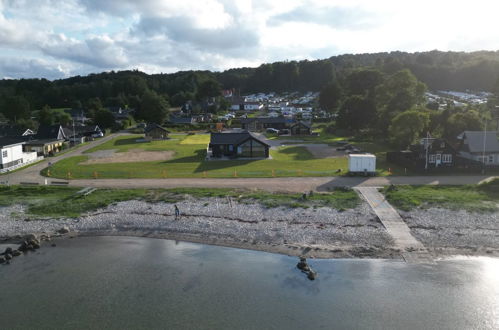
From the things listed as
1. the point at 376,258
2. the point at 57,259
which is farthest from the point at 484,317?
the point at 57,259

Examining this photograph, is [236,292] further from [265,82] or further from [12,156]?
[265,82]

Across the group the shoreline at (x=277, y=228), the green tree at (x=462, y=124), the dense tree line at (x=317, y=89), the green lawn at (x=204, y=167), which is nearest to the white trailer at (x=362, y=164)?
the green lawn at (x=204, y=167)

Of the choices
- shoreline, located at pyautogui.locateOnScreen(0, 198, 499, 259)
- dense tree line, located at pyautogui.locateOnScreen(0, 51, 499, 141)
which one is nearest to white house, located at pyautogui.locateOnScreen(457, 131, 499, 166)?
dense tree line, located at pyautogui.locateOnScreen(0, 51, 499, 141)

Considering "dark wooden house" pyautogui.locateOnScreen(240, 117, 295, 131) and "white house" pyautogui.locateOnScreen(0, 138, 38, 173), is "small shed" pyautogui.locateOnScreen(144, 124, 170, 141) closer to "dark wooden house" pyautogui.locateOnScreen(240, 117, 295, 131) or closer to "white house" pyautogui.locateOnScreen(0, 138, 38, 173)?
"dark wooden house" pyautogui.locateOnScreen(240, 117, 295, 131)

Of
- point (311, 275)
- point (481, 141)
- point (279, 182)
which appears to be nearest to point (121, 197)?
point (279, 182)

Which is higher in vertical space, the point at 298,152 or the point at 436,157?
the point at 436,157

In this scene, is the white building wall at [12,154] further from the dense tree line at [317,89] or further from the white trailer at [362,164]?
the dense tree line at [317,89]
